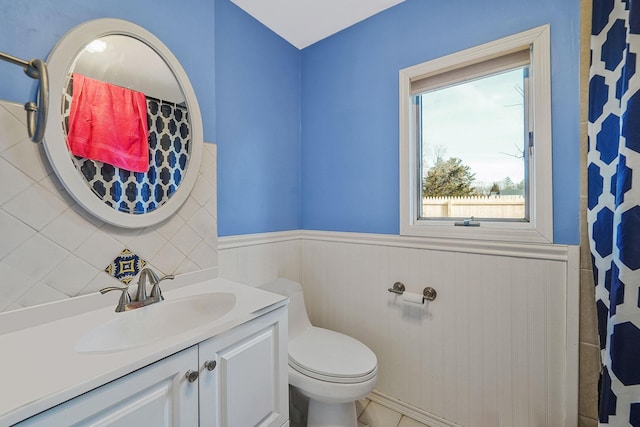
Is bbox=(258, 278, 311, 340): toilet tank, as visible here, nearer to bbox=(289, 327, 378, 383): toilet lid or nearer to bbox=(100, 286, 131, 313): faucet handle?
bbox=(289, 327, 378, 383): toilet lid

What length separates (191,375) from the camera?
0.74 metres

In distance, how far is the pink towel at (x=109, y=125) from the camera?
92cm

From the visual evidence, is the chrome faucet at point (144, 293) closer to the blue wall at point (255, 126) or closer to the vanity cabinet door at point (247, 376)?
the vanity cabinet door at point (247, 376)

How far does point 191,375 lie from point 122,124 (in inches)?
37.4

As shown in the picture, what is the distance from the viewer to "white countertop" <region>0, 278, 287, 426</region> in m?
0.51

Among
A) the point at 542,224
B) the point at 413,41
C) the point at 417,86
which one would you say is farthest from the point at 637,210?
the point at 413,41

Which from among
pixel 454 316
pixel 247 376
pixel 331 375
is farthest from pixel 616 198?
pixel 247 376

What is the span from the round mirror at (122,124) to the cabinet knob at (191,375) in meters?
0.61

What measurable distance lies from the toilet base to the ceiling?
7.05 feet

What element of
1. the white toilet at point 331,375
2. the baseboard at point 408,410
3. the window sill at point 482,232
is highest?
the window sill at point 482,232

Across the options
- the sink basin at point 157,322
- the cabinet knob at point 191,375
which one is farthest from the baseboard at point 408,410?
the cabinet knob at point 191,375

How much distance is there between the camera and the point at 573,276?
1.11 m

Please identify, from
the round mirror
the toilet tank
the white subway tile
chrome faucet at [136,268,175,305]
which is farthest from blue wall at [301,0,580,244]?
the white subway tile

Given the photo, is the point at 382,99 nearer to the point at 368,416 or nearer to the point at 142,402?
the point at 142,402
